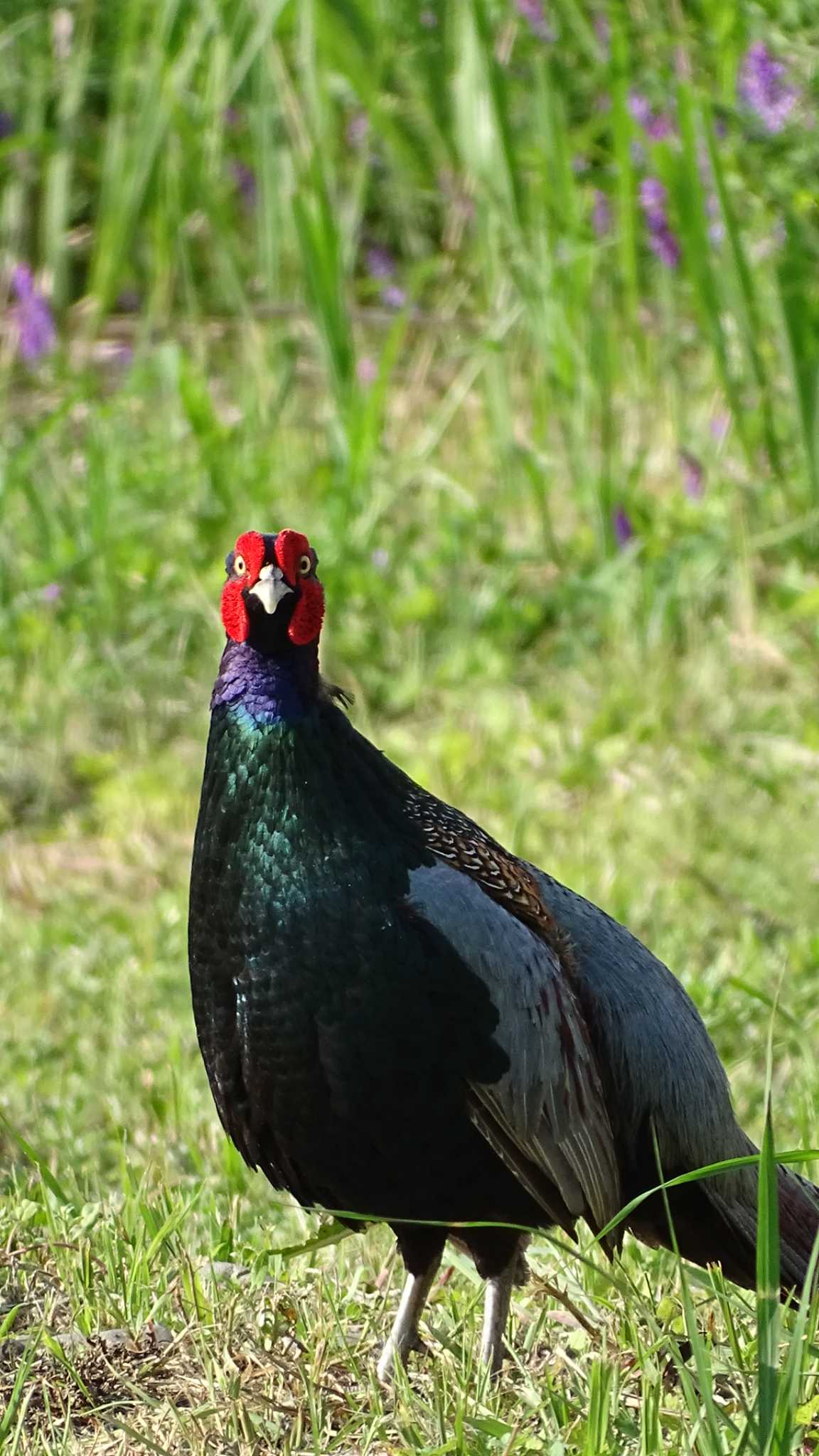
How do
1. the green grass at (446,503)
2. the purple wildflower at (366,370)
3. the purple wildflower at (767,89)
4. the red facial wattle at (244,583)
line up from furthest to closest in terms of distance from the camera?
the purple wildflower at (366,370) < the purple wildflower at (767,89) < the green grass at (446,503) < the red facial wattle at (244,583)

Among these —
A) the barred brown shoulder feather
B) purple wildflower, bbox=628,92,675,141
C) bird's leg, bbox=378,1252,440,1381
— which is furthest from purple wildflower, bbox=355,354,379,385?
bird's leg, bbox=378,1252,440,1381

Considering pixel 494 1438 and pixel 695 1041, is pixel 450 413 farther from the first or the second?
pixel 494 1438

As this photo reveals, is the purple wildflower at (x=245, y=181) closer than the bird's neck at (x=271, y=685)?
No

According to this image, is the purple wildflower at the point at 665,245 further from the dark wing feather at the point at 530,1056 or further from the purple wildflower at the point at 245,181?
the dark wing feather at the point at 530,1056

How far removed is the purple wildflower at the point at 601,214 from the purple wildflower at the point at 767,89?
1.04 metres

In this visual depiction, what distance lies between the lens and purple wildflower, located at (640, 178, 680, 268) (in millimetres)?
5469

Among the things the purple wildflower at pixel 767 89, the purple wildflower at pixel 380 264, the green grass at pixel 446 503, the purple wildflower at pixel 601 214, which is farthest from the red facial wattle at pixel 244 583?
the purple wildflower at pixel 380 264

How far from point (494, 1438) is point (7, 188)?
5898mm

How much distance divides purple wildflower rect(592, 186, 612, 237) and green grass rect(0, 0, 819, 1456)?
15 centimetres

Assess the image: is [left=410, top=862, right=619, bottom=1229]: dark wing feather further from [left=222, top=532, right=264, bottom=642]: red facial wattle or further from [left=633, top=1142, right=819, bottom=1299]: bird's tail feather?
[left=222, top=532, right=264, bottom=642]: red facial wattle

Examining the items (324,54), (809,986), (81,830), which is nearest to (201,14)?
(324,54)

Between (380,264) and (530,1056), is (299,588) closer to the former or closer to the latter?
(530,1056)

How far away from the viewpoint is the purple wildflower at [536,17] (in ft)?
17.1

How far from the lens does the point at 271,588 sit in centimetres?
245
